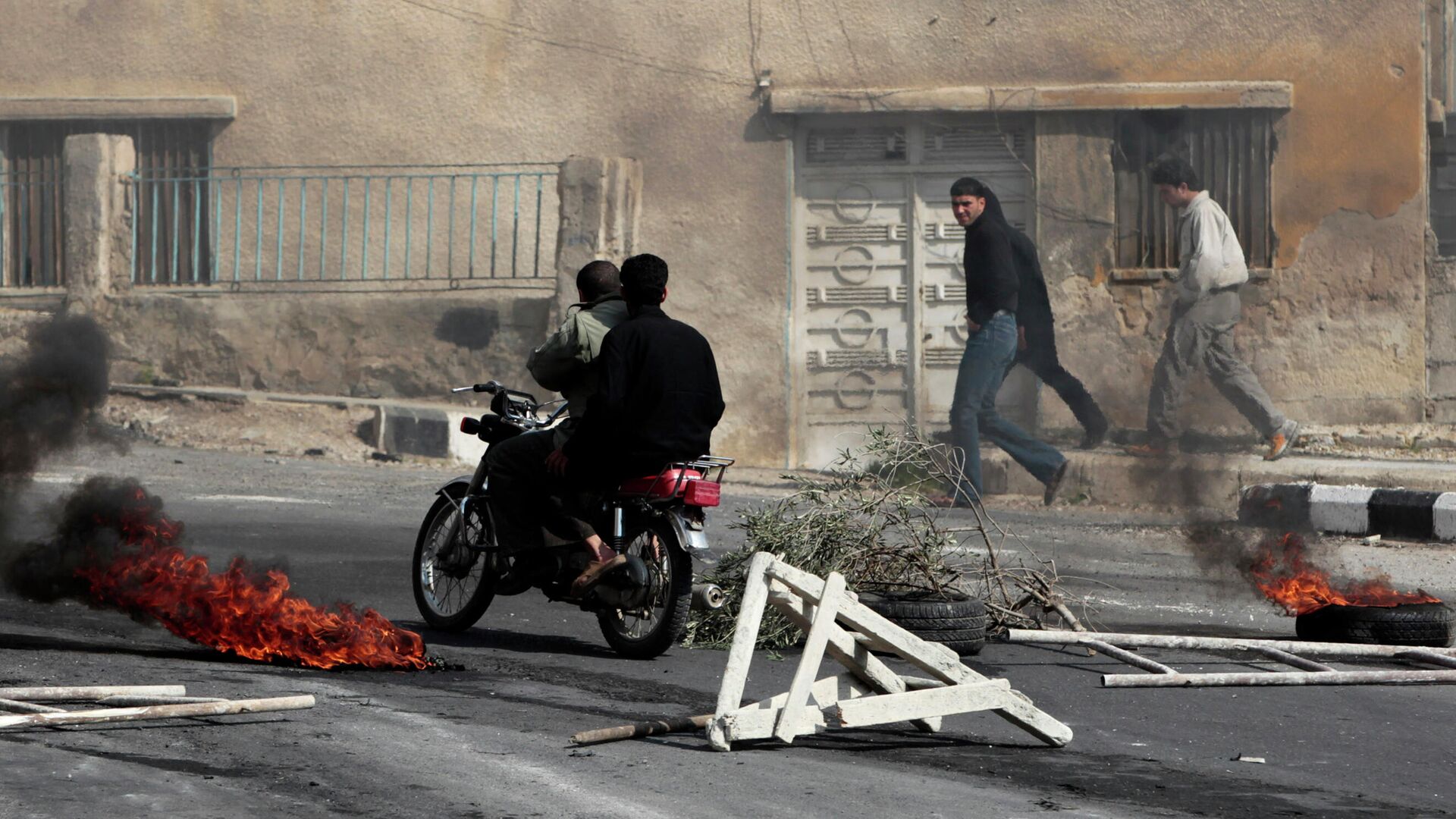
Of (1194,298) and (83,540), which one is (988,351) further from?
(83,540)

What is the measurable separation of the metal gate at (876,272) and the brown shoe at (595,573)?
976cm

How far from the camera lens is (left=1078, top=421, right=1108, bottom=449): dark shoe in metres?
15.3

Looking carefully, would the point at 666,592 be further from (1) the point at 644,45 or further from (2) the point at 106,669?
(1) the point at 644,45

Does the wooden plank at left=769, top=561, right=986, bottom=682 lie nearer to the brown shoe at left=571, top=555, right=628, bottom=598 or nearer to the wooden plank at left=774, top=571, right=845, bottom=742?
the wooden plank at left=774, top=571, right=845, bottom=742

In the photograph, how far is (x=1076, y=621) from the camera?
26.0ft

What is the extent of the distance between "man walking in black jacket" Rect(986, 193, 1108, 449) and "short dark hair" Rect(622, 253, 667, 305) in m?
7.72

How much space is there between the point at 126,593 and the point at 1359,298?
12.2 metres

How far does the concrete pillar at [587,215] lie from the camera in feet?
53.1

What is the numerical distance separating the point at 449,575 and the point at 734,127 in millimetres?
9534

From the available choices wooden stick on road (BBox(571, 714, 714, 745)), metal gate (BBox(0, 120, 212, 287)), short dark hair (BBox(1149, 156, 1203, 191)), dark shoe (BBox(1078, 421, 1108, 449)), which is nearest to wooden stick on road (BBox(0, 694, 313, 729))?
wooden stick on road (BBox(571, 714, 714, 745))

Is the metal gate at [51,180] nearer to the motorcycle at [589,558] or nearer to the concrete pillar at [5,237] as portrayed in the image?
the concrete pillar at [5,237]

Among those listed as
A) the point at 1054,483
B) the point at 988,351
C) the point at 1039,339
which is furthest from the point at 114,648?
the point at 1039,339

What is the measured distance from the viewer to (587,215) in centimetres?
1622

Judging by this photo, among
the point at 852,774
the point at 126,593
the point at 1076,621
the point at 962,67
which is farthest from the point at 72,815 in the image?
the point at 962,67
